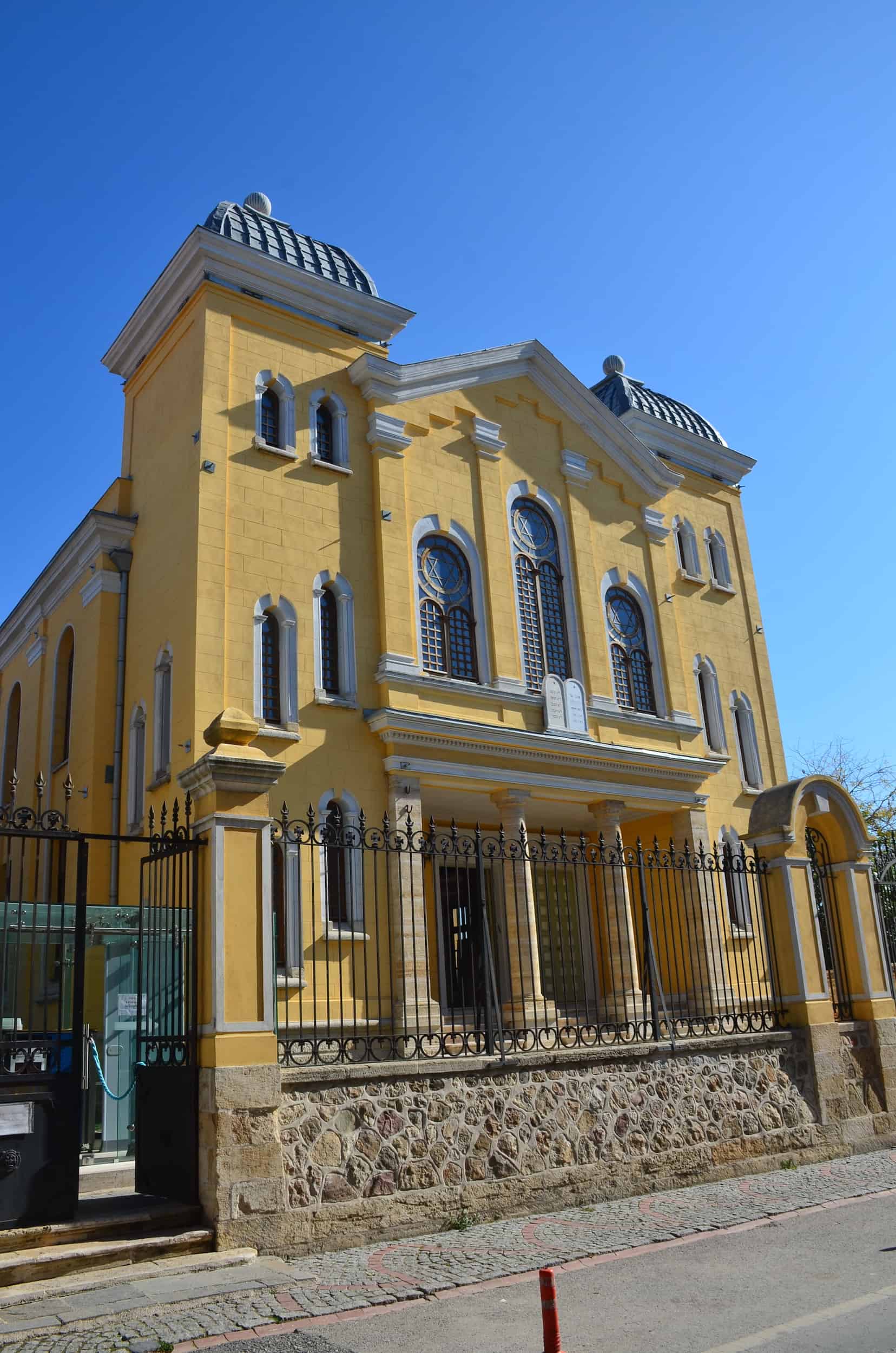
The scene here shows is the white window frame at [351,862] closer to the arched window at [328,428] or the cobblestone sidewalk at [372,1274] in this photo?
the arched window at [328,428]

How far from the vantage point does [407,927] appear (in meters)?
15.5

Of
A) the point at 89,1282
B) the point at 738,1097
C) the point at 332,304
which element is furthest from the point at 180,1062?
the point at 332,304

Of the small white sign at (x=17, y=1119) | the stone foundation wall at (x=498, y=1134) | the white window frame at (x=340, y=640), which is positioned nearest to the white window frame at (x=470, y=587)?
the white window frame at (x=340, y=640)

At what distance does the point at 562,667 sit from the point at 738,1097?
34.1ft

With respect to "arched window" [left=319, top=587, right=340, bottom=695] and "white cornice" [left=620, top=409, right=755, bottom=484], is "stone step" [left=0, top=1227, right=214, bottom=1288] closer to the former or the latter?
"arched window" [left=319, top=587, right=340, bottom=695]

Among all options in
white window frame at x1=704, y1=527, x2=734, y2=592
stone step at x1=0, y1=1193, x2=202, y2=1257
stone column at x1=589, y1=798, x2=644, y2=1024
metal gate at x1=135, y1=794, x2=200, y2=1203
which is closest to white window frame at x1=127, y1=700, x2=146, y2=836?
stone column at x1=589, y1=798, x2=644, y2=1024

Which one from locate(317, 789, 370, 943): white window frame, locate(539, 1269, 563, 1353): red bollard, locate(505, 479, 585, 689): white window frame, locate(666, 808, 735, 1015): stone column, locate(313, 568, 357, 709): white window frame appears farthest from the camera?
locate(505, 479, 585, 689): white window frame

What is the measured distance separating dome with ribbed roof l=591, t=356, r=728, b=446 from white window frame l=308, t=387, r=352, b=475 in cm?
786

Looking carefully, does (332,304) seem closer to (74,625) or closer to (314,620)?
(314,620)

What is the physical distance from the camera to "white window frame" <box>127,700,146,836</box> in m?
17.6

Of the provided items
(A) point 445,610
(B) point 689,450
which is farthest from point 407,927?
(B) point 689,450

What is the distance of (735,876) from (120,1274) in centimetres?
1721

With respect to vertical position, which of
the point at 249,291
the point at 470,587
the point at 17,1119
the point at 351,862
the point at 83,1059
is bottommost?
the point at 17,1119

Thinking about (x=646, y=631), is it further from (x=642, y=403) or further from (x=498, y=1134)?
(x=498, y=1134)
